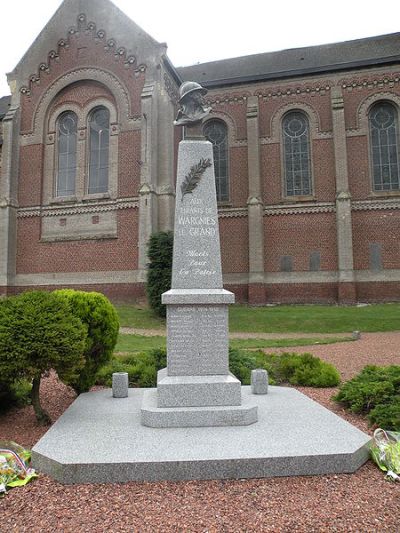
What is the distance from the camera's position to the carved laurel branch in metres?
5.79

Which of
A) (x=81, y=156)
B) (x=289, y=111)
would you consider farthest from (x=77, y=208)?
(x=289, y=111)

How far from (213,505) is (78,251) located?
20.7 m

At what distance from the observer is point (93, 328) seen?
19.9 feet

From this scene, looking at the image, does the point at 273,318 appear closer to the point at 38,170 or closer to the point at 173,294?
the point at 173,294

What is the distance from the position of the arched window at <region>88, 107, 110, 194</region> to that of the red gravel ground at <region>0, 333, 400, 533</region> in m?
20.8

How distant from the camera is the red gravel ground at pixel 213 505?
288 centimetres

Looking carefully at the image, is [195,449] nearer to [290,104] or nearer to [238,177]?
[238,177]

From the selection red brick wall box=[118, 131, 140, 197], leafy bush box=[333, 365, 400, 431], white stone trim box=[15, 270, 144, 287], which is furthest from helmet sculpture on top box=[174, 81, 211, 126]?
red brick wall box=[118, 131, 140, 197]

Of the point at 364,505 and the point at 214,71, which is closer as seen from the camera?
the point at 364,505

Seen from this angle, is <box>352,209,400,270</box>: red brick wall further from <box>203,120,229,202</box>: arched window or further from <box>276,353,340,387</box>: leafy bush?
<box>276,353,340,387</box>: leafy bush

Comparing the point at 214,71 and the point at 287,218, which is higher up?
the point at 214,71

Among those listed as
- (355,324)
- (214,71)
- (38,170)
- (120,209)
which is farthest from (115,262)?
(214,71)

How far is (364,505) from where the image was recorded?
124 inches

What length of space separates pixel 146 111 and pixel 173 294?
→ 60.0 feet
